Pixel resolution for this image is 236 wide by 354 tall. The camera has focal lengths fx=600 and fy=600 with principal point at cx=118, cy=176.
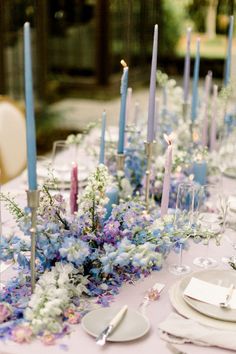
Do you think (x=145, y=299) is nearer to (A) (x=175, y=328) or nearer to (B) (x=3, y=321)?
(A) (x=175, y=328)

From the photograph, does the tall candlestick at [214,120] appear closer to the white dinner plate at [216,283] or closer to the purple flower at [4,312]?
the white dinner plate at [216,283]

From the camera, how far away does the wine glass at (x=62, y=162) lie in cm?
220

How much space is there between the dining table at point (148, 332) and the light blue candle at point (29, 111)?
32cm

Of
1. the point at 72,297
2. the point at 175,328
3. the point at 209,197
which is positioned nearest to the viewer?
the point at 175,328

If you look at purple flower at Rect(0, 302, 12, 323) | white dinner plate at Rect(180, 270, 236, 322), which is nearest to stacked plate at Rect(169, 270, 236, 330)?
white dinner plate at Rect(180, 270, 236, 322)

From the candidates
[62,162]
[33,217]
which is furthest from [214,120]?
[33,217]

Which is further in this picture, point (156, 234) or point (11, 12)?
point (11, 12)

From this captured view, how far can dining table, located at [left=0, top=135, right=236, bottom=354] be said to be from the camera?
1.20 metres

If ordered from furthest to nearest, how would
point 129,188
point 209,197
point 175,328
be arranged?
point 209,197 < point 129,188 < point 175,328

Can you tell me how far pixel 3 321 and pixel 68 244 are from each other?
0.22 m

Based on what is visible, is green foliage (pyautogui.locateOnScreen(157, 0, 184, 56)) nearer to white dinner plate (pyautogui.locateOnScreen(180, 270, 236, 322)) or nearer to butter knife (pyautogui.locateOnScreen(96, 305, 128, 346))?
white dinner plate (pyautogui.locateOnScreen(180, 270, 236, 322))

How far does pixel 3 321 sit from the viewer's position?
50.0 inches

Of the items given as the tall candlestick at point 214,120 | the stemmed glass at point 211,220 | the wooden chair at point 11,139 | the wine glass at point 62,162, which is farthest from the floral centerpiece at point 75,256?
the wooden chair at point 11,139

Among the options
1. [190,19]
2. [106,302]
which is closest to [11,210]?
[106,302]
